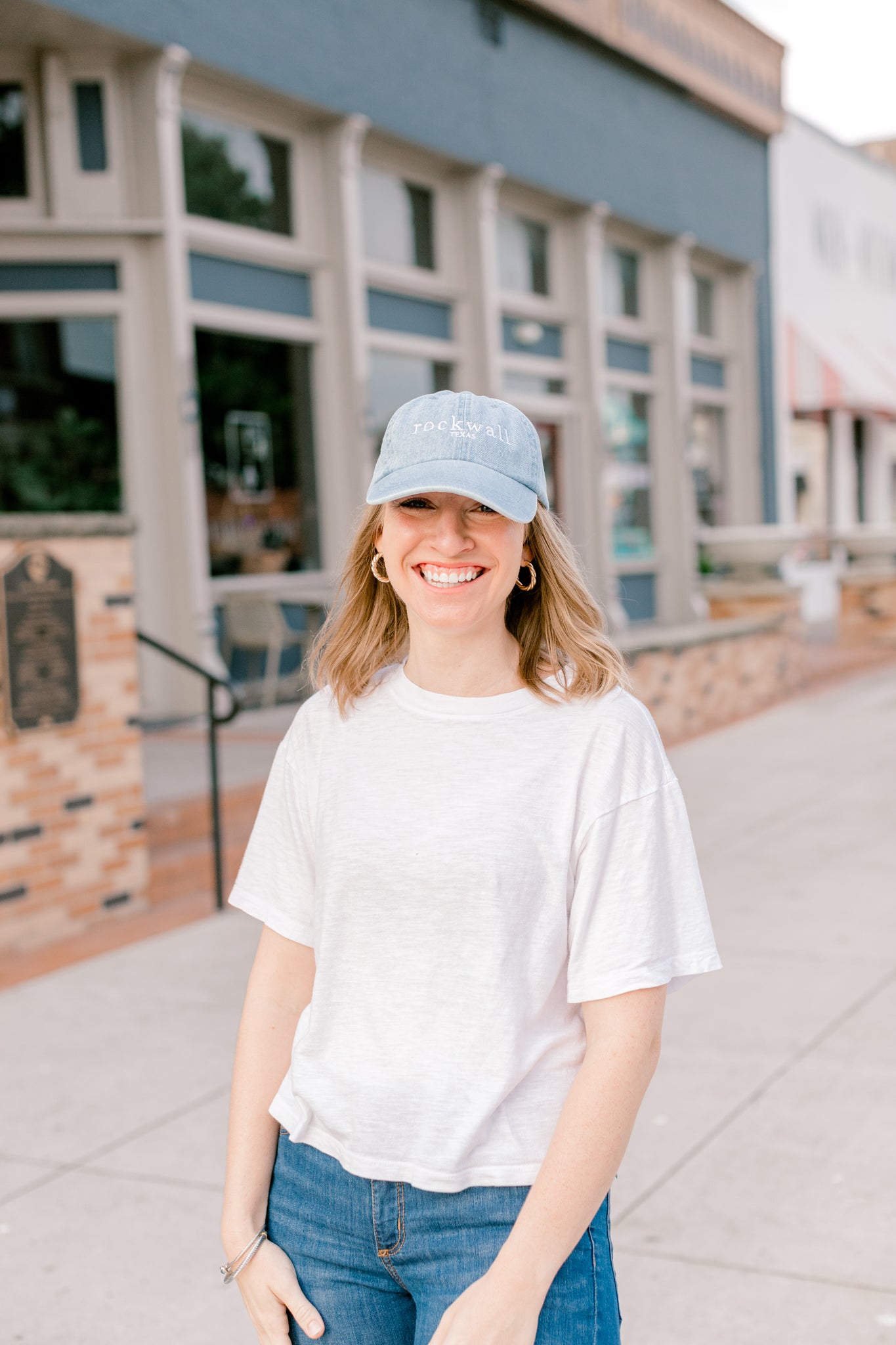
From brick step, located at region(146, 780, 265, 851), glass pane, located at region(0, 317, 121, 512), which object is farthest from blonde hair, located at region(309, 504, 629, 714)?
glass pane, located at region(0, 317, 121, 512)

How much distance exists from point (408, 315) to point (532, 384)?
2397 mm

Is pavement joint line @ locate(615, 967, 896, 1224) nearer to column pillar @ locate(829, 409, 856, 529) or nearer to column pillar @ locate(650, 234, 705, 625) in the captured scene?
column pillar @ locate(650, 234, 705, 625)

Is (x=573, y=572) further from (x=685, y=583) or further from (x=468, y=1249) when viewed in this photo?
(x=685, y=583)

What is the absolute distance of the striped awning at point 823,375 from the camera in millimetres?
19609

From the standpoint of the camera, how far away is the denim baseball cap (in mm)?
1703

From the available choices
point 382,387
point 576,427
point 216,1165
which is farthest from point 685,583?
point 216,1165

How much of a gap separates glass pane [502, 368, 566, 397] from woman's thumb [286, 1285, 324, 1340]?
12.4 meters

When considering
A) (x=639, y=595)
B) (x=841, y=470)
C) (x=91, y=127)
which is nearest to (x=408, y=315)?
(x=91, y=127)

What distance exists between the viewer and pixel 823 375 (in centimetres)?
1959

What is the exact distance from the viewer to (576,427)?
1486 centimetres

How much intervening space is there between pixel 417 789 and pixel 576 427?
1344 cm

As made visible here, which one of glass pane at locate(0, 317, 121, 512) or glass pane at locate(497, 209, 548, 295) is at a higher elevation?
glass pane at locate(497, 209, 548, 295)

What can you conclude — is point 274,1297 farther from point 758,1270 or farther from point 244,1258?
point 758,1270

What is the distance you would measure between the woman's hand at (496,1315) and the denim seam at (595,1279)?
114 mm
